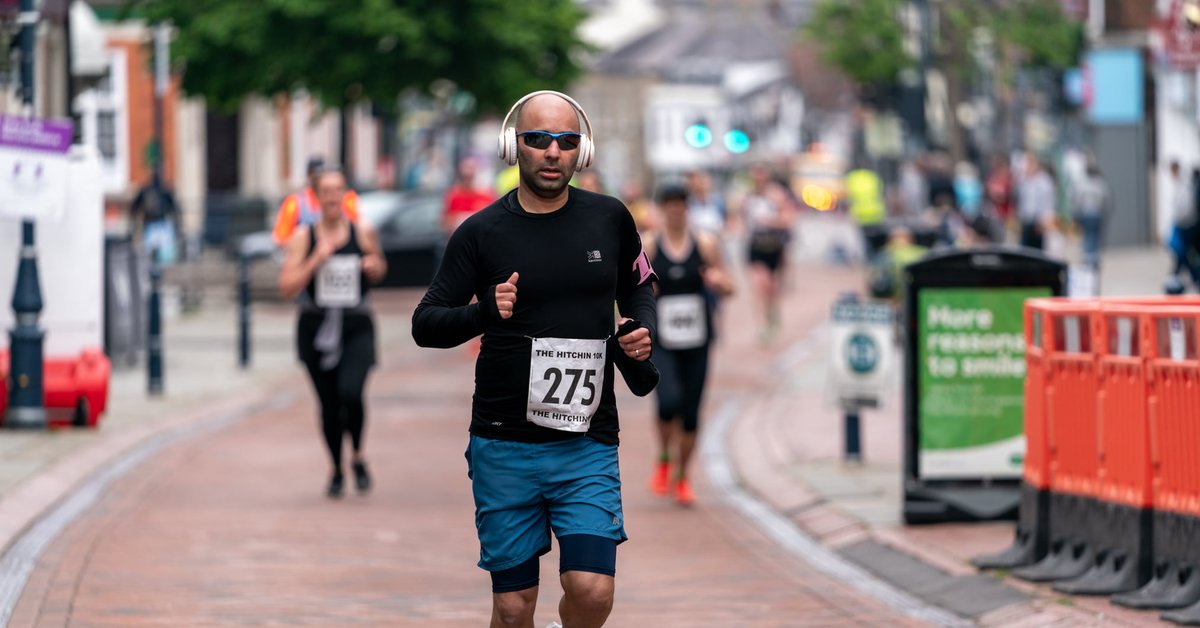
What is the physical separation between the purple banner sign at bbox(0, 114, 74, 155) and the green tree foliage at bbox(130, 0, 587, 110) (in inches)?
673

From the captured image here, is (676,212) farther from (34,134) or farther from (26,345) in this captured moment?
(26,345)

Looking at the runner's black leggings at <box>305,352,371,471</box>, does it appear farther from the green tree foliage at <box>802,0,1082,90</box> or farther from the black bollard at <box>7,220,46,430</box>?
the green tree foliage at <box>802,0,1082,90</box>

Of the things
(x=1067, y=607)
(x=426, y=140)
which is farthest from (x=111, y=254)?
(x=426, y=140)

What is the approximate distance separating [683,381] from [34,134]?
4.49 m

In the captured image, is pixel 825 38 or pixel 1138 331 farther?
pixel 825 38

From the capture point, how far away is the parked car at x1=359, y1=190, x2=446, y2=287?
30.4 meters

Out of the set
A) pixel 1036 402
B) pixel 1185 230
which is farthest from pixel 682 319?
pixel 1185 230

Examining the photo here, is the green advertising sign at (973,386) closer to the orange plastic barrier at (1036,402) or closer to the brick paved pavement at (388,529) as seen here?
the brick paved pavement at (388,529)

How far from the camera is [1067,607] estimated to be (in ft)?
29.1

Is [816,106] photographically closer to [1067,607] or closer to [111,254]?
[111,254]

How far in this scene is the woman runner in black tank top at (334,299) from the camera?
1222 cm

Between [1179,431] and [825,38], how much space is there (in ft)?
142

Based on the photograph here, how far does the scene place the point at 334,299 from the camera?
1225cm

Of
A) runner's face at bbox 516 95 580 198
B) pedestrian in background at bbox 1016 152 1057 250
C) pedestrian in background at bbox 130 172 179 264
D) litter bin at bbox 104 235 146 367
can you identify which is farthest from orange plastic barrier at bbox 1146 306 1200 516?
pedestrian in background at bbox 1016 152 1057 250
